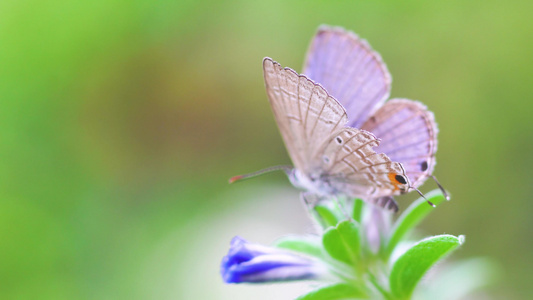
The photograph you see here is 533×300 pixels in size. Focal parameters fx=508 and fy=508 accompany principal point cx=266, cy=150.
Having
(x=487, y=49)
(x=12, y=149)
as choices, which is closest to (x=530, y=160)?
(x=487, y=49)

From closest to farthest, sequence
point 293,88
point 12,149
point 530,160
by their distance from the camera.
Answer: point 293,88, point 530,160, point 12,149

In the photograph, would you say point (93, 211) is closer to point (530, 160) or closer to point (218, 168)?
point (218, 168)

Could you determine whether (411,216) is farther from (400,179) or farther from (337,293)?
(337,293)

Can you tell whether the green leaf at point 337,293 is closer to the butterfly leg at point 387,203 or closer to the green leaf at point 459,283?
the butterfly leg at point 387,203

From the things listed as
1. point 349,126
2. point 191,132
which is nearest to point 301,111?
point 349,126

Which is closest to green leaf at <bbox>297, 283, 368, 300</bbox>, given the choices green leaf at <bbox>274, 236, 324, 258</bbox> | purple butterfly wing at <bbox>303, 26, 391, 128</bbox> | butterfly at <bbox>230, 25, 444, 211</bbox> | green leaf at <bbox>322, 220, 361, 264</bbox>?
green leaf at <bbox>322, 220, 361, 264</bbox>

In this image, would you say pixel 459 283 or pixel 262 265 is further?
pixel 459 283

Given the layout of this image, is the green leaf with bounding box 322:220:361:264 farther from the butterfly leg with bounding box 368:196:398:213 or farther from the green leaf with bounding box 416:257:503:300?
the green leaf with bounding box 416:257:503:300
